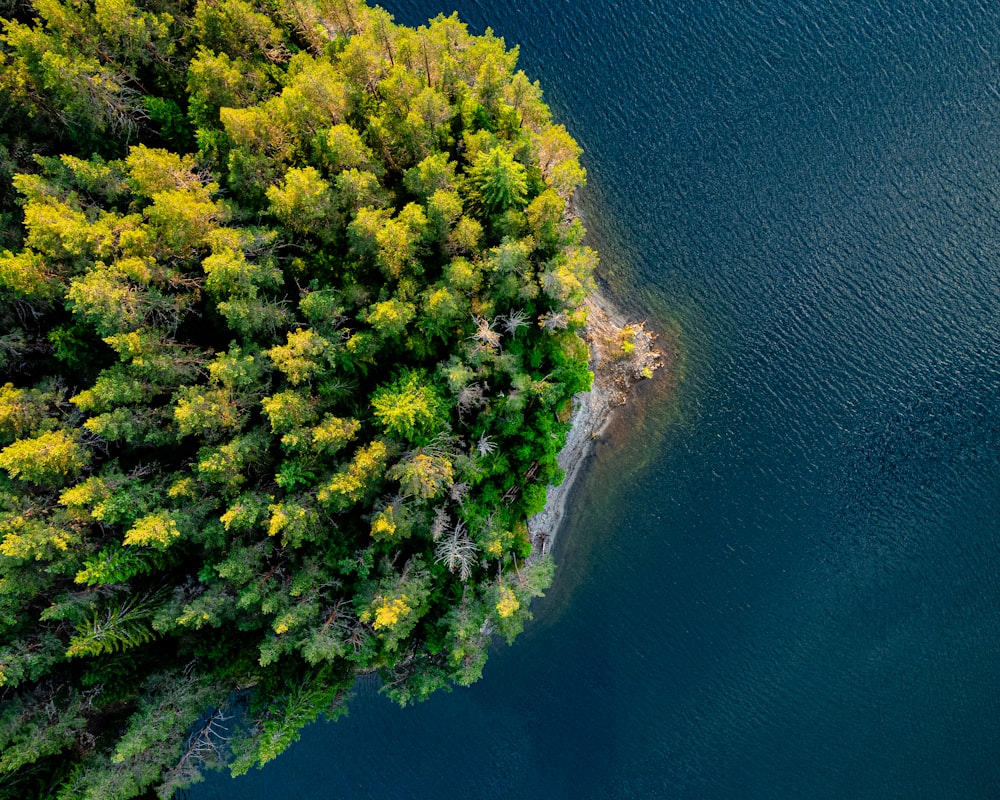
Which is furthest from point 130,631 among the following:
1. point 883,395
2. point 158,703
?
point 883,395

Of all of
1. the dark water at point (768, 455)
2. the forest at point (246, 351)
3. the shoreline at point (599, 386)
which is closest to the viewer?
the forest at point (246, 351)

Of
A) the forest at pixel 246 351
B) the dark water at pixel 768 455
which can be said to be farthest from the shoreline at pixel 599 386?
the forest at pixel 246 351

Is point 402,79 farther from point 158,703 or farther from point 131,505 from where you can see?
point 158,703

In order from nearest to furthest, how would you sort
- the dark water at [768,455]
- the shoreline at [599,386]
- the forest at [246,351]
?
the forest at [246,351] < the shoreline at [599,386] < the dark water at [768,455]

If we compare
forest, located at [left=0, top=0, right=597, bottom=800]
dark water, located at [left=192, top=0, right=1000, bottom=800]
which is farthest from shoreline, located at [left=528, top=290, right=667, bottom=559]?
forest, located at [left=0, top=0, right=597, bottom=800]

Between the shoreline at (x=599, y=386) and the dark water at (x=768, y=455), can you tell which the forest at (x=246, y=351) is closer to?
the shoreline at (x=599, y=386)

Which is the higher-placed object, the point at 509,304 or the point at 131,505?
the point at 509,304

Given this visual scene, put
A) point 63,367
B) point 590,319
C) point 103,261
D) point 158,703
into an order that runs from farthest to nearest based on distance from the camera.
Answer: point 590,319
point 158,703
point 63,367
point 103,261
